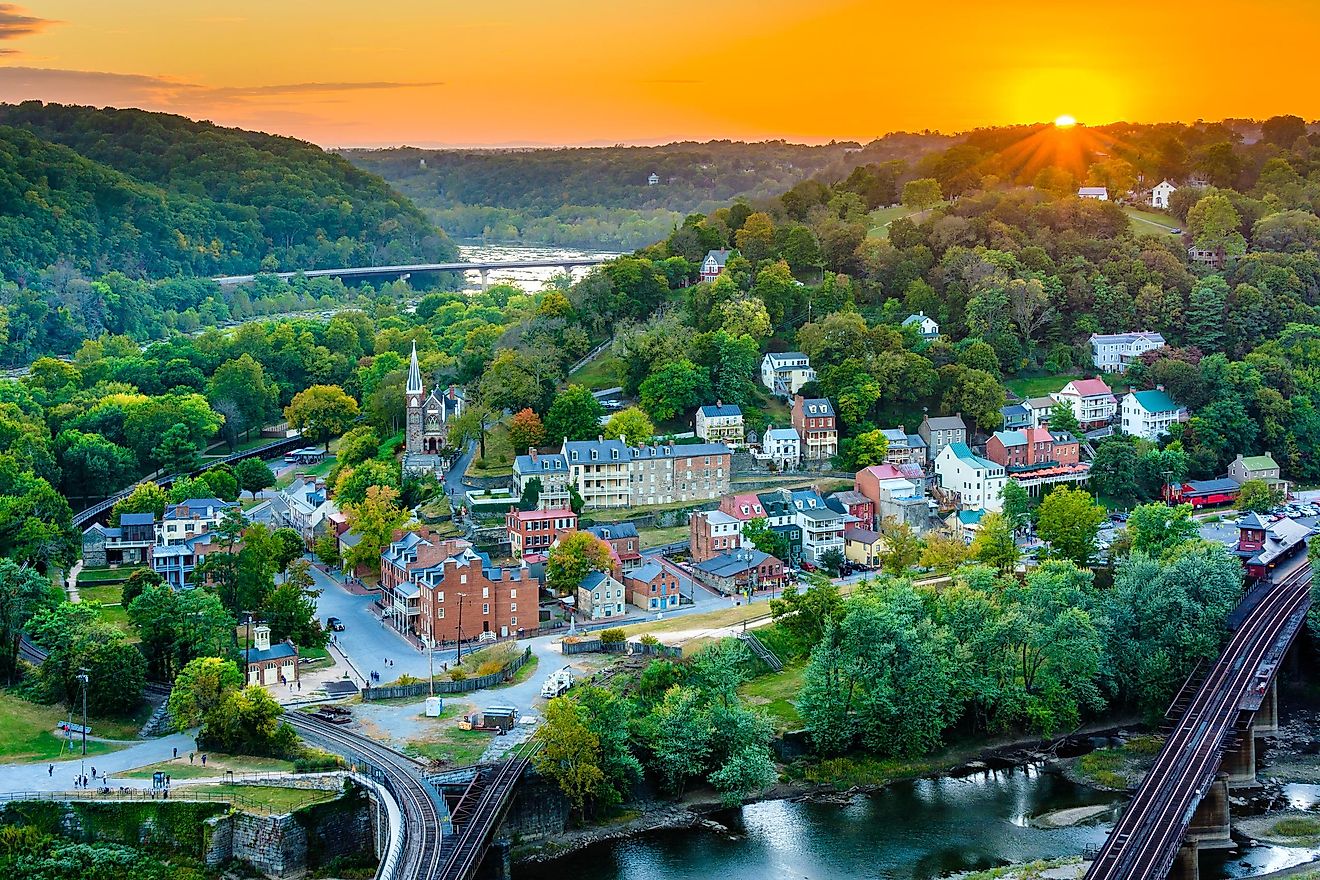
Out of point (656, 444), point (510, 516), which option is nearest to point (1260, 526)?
point (656, 444)

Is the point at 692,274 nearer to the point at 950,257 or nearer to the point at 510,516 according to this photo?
the point at 950,257

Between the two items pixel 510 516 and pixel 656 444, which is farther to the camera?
pixel 656 444

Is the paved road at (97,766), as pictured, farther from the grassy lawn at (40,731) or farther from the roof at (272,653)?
the roof at (272,653)

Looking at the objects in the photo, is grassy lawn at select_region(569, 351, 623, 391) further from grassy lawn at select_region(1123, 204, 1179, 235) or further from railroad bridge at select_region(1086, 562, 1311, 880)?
grassy lawn at select_region(1123, 204, 1179, 235)

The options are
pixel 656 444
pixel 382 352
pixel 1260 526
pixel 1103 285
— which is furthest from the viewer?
pixel 382 352

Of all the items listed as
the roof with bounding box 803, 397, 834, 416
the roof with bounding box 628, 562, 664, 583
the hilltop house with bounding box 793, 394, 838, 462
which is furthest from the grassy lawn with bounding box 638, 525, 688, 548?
the roof with bounding box 803, 397, 834, 416

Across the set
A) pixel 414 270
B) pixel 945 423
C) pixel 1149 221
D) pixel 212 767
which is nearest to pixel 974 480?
pixel 945 423

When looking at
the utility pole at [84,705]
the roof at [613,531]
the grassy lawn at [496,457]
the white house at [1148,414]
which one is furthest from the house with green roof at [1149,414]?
the utility pole at [84,705]
